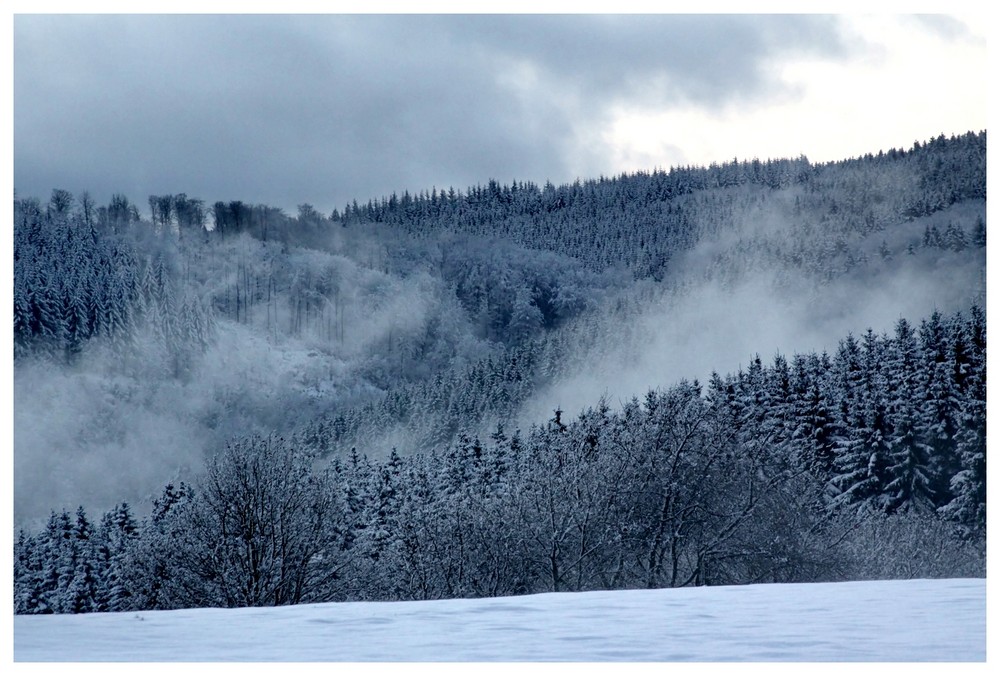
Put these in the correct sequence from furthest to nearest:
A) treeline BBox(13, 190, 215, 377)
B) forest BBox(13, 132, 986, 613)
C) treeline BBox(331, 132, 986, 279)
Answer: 1. treeline BBox(331, 132, 986, 279)
2. treeline BBox(13, 190, 215, 377)
3. forest BBox(13, 132, 986, 613)

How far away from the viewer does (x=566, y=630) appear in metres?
7.70

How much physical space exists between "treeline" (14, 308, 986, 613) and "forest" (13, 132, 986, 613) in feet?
0.46

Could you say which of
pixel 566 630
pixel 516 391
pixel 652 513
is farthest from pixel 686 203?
pixel 566 630

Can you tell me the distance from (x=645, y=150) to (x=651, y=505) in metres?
12.2

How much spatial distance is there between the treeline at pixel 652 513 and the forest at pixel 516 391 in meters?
0.14

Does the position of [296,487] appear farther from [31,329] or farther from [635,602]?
[31,329]

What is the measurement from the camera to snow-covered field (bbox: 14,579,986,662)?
23.6 feet

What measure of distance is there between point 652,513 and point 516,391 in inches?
3847

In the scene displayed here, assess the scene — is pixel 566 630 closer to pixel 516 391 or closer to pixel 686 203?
pixel 516 391

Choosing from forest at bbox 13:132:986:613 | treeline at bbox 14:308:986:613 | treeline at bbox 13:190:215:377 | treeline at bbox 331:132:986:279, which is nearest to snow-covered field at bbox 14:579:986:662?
forest at bbox 13:132:986:613

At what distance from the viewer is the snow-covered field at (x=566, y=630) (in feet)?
23.6

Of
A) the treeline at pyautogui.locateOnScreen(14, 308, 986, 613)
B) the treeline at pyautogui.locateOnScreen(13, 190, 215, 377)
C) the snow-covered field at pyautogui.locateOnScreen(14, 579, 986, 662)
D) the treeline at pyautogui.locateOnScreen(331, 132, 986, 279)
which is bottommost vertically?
the treeline at pyautogui.locateOnScreen(14, 308, 986, 613)

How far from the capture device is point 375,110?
17.1 meters

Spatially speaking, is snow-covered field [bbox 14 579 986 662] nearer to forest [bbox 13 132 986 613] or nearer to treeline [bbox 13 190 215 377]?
forest [bbox 13 132 986 613]
